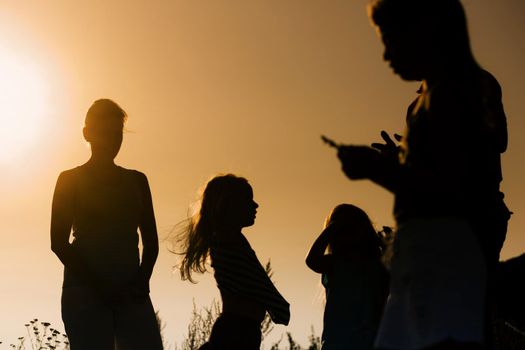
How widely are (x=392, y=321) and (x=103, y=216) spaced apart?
10.3ft

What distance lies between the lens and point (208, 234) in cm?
612

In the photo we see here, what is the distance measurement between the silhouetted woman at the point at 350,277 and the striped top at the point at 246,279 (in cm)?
60

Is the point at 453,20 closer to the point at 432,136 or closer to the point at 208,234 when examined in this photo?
the point at 432,136

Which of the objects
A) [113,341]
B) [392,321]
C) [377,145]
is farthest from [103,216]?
[392,321]

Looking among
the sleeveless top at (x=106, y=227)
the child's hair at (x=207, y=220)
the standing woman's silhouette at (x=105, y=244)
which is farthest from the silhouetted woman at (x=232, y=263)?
the sleeveless top at (x=106, y=227)

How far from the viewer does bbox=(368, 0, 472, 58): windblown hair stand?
2.85m

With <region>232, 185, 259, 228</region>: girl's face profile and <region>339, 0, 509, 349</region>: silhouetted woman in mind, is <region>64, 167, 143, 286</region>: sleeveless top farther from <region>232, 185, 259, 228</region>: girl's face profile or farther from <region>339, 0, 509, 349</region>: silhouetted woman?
<region>339, 0, 509, 349</region>: silhouetted woman

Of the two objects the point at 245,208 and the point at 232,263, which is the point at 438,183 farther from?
the point at 245,208

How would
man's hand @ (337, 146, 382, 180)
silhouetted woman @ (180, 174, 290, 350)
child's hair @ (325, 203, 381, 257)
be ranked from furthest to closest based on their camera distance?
child's hair @ (325, 203, 381, 257)
silhouetted woman @ (180, 174, 290, 350)
man's hand @ (337, 146, 382, 180)

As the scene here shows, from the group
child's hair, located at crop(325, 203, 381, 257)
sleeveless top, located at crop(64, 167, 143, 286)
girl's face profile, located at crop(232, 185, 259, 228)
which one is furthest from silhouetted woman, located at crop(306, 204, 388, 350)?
sleeveless top, located at crop(64, 167, 143, 286)

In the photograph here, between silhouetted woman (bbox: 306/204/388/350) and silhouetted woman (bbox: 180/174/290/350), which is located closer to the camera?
silhouetted woman (bbox: 180/174/290/350)

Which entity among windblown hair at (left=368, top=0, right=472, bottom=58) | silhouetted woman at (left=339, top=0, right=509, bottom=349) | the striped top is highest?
the striped top

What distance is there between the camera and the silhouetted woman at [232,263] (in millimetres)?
5625

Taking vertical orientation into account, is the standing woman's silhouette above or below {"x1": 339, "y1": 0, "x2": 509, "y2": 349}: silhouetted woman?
above
